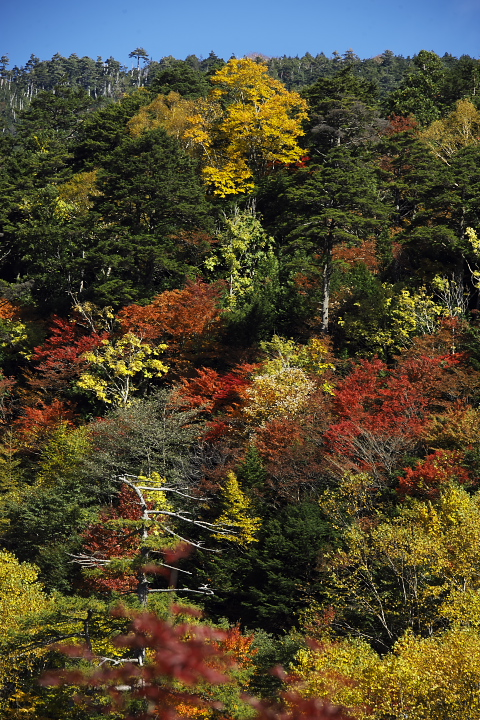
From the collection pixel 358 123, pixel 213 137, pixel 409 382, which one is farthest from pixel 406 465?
pixel 213 137

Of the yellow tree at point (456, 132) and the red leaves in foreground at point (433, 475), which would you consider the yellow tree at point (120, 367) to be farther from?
the yellow tree at point (456, 132)

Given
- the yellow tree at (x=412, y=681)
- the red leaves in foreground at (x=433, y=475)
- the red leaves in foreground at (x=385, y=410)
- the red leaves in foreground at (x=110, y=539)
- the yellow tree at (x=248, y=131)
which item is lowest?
the red leaves in foreground at (x=110, y=539)

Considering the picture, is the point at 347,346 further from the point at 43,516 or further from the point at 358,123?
the point at 43,516

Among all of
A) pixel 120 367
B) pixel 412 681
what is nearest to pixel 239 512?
pixel 120 367

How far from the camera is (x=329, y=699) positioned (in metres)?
12.9

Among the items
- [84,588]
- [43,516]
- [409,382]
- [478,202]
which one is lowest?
[84,588]

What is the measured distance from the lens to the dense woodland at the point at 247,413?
13.6 meters

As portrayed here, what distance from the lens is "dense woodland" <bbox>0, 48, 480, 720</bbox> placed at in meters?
13.6

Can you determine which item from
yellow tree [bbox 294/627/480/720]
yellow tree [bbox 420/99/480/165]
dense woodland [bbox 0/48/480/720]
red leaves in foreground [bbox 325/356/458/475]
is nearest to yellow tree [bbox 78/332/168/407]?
dense woodland [bbox 0/48/480/720]

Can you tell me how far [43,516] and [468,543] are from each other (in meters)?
15.5

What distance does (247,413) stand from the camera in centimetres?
2434

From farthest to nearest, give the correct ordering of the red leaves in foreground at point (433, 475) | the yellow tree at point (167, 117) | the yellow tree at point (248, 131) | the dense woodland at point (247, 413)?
the yellow tree at point (167, 117), the yellow tree at point (248, 131), the red leaves in foreground at point (433, 475), the dense woodland at point (247, 413)

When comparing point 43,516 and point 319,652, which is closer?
point 319,652

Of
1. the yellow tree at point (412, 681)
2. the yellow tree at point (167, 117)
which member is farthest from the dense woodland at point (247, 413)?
the yellow tree at point (167, 117)
